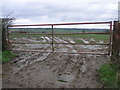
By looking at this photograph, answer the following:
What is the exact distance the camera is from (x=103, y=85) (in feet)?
11.1

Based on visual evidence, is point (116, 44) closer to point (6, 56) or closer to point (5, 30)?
point (6, 56)

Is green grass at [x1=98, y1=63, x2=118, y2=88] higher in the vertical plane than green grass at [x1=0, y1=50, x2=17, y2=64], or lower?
lower

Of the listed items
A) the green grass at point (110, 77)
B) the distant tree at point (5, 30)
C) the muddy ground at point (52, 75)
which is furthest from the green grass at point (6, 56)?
the green grass at point (110, 77)

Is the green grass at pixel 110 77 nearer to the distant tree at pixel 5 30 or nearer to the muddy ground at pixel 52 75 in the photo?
the muddy ground at pixel 52 75

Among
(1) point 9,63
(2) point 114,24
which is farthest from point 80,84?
(1) point 9,63

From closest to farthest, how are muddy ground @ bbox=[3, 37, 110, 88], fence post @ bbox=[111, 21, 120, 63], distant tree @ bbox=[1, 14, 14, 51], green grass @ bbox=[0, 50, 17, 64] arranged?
1. muddy ground @ bbox=[3, 37, 110, 88]
2. fence post @ bbox=[111, 21, 120, 63]
3. green grass @ bbox=[0, 50, 17, 64]
4. distant tree @ bbox=[1, 14, 14, 51]

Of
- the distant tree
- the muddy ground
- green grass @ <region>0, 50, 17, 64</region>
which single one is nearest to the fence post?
the muddy ground

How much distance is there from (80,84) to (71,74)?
721mm

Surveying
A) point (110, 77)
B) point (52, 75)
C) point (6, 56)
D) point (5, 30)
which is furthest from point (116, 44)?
point (5, 30)

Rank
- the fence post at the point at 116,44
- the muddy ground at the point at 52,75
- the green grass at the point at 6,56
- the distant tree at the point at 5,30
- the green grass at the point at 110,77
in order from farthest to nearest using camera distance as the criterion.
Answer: the distant tree at the point at 5,30 < the green grass at the point at 6,56 < the fence post at the point at 116,44 < the muddy ground at the point at 52,75 < the green grass at the point at 110,77

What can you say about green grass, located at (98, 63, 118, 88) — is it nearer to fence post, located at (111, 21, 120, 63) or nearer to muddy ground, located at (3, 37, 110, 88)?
muddy ground, located at (3, 37, 110, 88)

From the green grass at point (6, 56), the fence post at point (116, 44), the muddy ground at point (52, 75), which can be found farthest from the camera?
the green grass at point (6, 56)

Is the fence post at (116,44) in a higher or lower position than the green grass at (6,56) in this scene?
higher

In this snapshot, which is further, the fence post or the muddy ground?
the fence post
